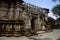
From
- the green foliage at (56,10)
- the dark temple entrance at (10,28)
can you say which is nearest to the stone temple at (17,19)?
the dark temple entrance at (10,28)

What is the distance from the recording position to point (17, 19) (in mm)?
12398

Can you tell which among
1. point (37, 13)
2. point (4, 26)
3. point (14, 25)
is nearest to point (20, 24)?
point (14, 25)

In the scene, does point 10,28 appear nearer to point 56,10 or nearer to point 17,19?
point 17,19

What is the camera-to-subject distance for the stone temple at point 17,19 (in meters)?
10.3

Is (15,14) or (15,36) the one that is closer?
(15,36)

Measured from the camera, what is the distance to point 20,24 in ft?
34.5

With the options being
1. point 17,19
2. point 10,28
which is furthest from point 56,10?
point 10,28

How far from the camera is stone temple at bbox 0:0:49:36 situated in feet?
33.7

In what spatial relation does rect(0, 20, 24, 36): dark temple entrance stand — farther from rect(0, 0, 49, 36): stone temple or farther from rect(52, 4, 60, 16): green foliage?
rect(52, 4, 60, 16): green foliage

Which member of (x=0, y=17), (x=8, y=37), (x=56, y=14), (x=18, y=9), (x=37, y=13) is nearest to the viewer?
(x=8, y=37)

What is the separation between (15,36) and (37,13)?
9.06 metres

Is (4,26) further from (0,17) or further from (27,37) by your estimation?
(0,17)

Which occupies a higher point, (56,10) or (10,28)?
(56,10)

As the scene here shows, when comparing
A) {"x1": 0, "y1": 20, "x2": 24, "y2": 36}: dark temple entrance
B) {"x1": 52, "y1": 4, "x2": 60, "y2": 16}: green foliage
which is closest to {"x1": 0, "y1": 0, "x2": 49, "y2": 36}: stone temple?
{"x1": 0, "y1": 20, "x2": 24, "y2": 36}: dark temple entrance
